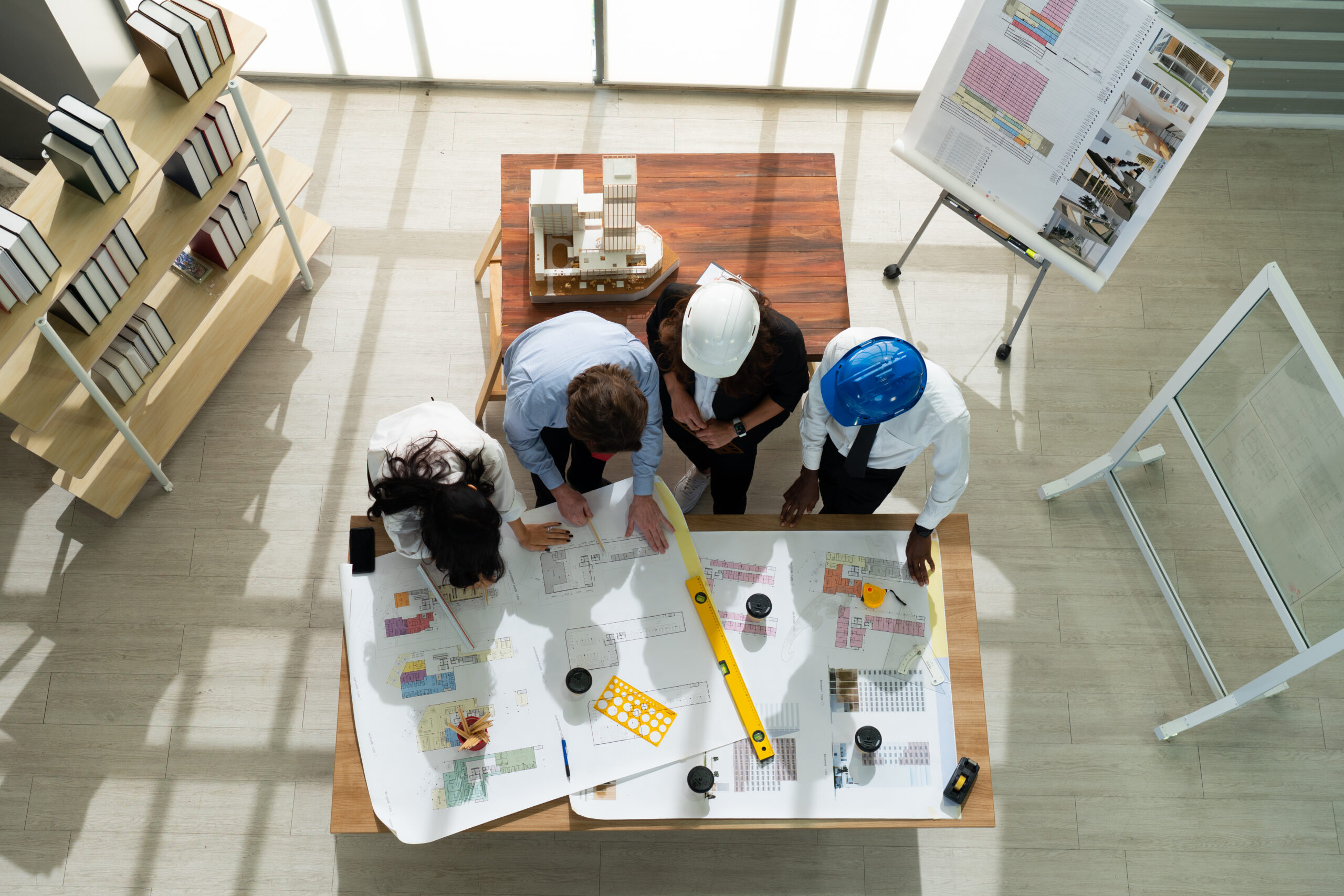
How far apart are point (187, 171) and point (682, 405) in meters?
2.06

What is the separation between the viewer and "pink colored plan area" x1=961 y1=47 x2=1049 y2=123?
3.51 metres

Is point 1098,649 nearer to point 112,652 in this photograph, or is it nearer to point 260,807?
point 260,807

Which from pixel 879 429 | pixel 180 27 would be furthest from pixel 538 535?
pixel 180 27

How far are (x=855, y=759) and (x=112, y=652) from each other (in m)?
3.01

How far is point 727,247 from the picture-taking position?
12.0 feet

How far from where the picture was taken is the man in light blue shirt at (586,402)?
2570mm

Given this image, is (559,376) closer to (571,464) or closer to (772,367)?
(772,367)

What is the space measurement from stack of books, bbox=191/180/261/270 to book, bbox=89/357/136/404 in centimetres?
62

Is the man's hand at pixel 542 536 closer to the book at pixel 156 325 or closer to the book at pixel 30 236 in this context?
the book at pixel 30 236

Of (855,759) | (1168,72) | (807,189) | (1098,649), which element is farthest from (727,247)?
(1098,649)

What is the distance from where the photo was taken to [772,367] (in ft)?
9.80

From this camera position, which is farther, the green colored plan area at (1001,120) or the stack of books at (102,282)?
the green colored plan area at (1001,120)

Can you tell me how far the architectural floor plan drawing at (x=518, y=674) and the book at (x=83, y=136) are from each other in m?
1.55

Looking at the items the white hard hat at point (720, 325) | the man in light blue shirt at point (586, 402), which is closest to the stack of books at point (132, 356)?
the man in light blue shirt at point (586, 402)
